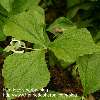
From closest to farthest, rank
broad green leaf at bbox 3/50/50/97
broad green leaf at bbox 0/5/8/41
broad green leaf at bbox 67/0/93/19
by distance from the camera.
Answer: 1. broad green leaf at bbox 3/50/50/97
2. broad green leaf at bbox 0/5/8/41
3. broad green leaf at bbox 67/0/93/19

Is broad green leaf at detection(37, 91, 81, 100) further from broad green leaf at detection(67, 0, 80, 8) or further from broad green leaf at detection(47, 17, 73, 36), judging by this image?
broad green leaf at detection(67, 0, 80, 8)

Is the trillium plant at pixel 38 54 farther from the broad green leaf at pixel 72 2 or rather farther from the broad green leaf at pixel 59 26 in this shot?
the broad green leaf at pixel 72 2

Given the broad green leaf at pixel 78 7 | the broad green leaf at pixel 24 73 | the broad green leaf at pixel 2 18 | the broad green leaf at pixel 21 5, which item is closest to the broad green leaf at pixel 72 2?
the broad green leaf at pixel 78 7

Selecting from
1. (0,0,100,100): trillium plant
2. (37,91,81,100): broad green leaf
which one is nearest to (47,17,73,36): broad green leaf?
(0,0,100,100): trillium plant

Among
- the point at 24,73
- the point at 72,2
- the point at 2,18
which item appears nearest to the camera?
the point at 24,73

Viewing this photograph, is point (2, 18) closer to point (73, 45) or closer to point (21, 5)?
point (21, 5)

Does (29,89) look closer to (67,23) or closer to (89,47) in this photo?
(89,47)

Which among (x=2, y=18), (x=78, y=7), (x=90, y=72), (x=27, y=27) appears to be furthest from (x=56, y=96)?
(x=78, y=7)
